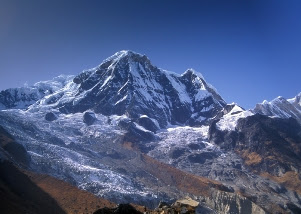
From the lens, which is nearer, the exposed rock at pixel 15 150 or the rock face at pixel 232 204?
the exposed rock at pixel 15 150

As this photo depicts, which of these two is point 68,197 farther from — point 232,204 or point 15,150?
point 232,204

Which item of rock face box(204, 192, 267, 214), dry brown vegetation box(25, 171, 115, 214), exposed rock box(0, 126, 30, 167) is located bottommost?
dry brown vegetation box(25, 171, 115, 214)

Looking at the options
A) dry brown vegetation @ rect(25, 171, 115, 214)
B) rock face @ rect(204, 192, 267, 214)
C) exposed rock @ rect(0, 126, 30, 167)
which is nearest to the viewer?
dry brown vegetation @ rect(25, 171, 115, 214)

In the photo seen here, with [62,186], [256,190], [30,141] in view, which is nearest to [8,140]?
[30,141]

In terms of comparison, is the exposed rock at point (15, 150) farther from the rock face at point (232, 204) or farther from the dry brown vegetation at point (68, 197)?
the rock face at point (232, 204)

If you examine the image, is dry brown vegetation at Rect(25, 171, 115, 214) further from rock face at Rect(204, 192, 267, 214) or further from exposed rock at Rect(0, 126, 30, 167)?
rock face at Rect(204, 192, 267, 214)

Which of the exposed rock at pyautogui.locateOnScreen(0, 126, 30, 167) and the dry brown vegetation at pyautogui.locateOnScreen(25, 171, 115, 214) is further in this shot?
the exposed rock at pyautogui.locateOnScreen(0, 126, 30, 167)

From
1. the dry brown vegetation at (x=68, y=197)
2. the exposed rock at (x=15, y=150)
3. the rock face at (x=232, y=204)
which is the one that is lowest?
the dry brown vegetation at (x=68, y=197)

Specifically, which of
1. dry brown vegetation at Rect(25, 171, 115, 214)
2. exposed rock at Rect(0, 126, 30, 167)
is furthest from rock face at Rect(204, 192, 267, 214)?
exposed rock at Rect(0, 126, 30, 167)

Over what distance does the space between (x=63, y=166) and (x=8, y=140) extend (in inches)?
861

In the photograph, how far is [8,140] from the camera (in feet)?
463

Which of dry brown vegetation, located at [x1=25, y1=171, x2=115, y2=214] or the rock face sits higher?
the rock face

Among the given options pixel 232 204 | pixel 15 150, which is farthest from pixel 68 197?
pixel 232 204

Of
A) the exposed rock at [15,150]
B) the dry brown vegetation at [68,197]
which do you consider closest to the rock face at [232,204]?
the dry brown vegetation at [68,197]
